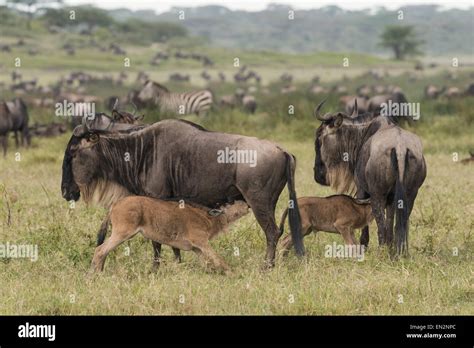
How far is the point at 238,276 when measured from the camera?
268 inches

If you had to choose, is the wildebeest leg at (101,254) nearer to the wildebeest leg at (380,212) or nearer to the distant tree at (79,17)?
the wildebeest leg at (380,212)

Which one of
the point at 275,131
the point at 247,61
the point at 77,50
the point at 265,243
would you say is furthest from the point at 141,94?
the point at 247,61

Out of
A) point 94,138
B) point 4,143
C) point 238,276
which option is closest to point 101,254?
point 238,276

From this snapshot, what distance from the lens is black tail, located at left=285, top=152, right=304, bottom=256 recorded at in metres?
7.14

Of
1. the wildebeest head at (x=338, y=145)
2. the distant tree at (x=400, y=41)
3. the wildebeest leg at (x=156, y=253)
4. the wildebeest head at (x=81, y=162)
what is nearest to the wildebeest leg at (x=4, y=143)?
the wildebeest head at (x=81, y=162)

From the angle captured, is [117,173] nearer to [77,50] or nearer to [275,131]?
[275,131]

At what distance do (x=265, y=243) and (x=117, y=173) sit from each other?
4.37 ft

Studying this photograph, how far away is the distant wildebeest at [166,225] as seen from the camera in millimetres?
6699

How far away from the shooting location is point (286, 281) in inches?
257

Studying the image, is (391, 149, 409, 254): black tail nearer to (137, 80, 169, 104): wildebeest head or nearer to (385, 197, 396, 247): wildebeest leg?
(385, 197, 396, 247): wildebeest leg

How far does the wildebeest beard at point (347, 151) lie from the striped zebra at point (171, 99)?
34.0ft

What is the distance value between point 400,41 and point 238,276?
69.7 m

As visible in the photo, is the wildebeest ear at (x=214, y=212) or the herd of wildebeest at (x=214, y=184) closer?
the herd of wildebeest at (x=214, y=184)

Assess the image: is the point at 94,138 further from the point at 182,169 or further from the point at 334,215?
the point at 334,215
